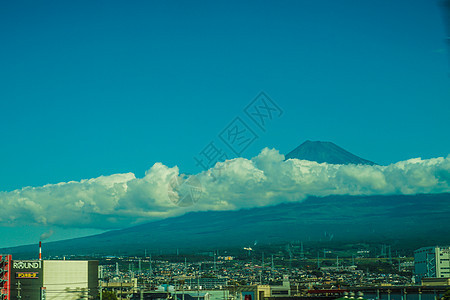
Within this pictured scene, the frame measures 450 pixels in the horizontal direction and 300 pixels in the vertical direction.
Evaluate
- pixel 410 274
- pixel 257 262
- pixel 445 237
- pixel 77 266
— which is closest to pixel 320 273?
pixel 410 274

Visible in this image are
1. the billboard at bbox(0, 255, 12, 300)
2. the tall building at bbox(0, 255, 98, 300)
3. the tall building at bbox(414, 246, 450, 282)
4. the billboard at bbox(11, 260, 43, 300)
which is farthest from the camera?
the tall building at bbox(414, 246, 450, 282)

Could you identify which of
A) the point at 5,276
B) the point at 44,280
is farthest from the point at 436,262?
the point at 5,276

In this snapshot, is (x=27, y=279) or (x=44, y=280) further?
(x=44, y=280)

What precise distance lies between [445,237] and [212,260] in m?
63.1

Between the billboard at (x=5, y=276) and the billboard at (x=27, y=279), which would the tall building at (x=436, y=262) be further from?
the billboard at (x=5, y=276)

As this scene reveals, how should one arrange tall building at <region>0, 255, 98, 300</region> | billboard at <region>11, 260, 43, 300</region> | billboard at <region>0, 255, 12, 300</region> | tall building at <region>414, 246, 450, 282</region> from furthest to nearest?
tall building at <region>414, 246, 450, 282</region>
billboard at <region>11, 260, 43, 300</region>
tall building at <region>0, 255, 98, 300</region>
billboard at <region>0, 255, 12, 300</region>

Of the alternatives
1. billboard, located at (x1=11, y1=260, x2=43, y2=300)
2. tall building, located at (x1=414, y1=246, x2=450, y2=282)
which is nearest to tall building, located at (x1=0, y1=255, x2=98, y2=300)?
billboard, located at (x1=11, y1=260, x2=43, y2=300)

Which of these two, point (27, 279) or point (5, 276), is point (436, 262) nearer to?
point (27, 279)

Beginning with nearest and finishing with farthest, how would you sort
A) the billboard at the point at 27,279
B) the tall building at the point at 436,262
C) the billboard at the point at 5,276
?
the billboard at the point at 5,276 < the billboard at the point at 27,279 < the tall building at the point at 436,262

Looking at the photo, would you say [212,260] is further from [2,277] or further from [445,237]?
[2,277]

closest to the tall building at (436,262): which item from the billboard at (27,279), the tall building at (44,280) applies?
the tall building at (44,280)

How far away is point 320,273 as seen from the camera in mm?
143000

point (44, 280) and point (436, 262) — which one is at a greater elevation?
point (44, 280)

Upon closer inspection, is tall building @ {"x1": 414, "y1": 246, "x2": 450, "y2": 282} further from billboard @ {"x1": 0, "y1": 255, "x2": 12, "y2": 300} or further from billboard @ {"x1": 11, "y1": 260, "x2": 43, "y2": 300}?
billboard @ {"x1": 0, "y1": 255, "x2": 12, "y2": 300}
